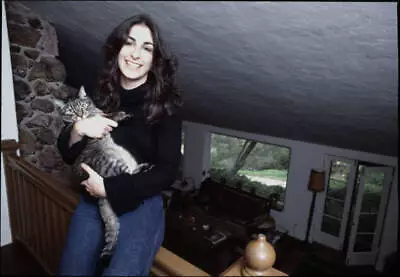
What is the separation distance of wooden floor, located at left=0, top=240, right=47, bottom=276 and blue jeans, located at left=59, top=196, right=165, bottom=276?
0.74 metres

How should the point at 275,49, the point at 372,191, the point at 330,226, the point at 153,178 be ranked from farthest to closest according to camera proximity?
the point at 330,226
the point at 372,191
the point at 275,49
the point at 153,178

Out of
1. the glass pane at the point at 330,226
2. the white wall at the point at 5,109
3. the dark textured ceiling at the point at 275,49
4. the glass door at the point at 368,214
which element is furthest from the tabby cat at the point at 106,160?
the glass pane at the point at 330,226

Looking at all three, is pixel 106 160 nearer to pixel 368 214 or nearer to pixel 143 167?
pixel 143 167

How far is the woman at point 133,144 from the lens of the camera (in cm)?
77

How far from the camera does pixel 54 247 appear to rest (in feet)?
4.46

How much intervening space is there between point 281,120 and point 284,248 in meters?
2.07

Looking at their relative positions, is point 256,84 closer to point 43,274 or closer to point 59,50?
point 59,50

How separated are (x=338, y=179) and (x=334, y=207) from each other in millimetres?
496

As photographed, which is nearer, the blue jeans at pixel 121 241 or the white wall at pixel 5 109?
the blue jeans at pixel 121 241

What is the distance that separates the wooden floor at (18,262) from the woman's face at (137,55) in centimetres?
122

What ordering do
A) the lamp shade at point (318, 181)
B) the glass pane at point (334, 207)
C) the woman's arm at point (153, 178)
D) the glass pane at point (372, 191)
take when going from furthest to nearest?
the glass pane at point (334, 207) < the lamp shade at point (318, 181) < the glass pane at point (372, 191) < the woman's arm at point (153, 178)

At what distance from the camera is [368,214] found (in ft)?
13.5

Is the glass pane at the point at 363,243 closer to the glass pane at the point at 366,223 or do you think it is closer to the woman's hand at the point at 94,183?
the glass pane at the point at 366,223

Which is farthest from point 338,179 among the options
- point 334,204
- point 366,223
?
point 366,223
